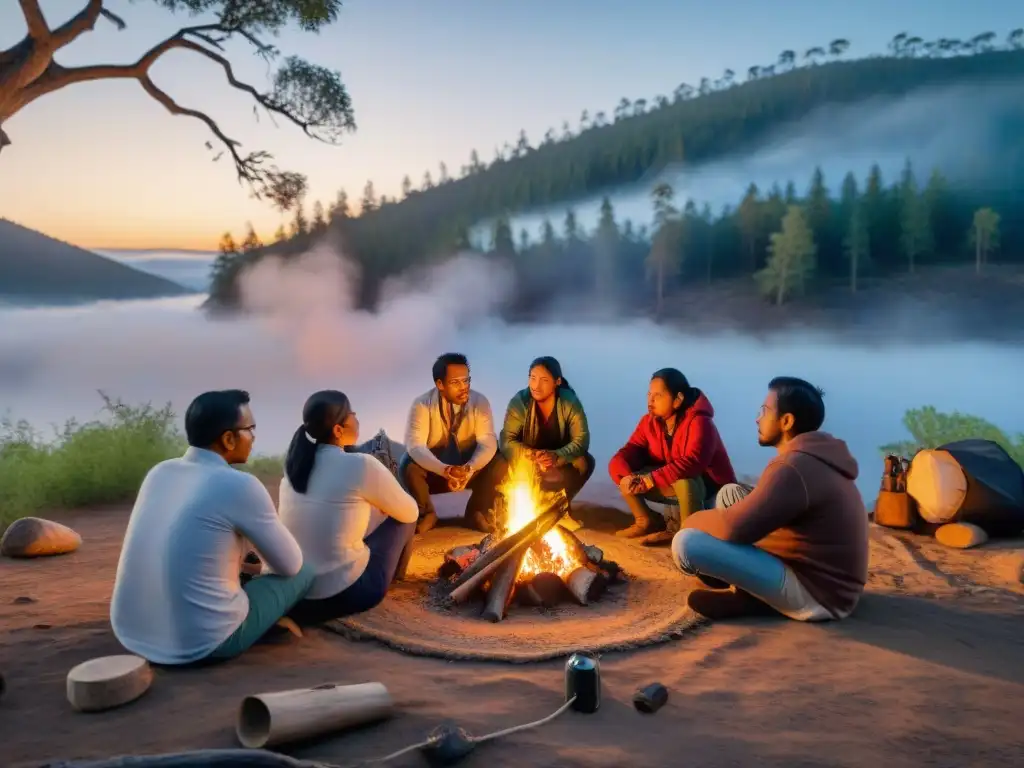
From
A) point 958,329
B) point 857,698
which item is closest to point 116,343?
point 857,698

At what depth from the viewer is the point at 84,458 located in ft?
25.2

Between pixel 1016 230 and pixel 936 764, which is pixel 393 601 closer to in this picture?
pixel 936 764

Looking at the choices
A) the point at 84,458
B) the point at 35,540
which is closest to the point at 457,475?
the point at 35,540

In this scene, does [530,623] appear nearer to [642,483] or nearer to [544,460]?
[642,483]

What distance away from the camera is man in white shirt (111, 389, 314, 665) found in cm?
326

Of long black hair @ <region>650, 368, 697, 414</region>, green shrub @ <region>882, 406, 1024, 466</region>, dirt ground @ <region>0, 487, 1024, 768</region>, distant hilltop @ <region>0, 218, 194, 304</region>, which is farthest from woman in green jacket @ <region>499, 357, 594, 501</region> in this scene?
distant hilltop @ <region>0, 218, 194, 304</region>

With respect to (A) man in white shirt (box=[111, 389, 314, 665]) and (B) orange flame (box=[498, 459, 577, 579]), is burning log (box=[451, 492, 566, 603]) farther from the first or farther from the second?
(A) man in white shirt (box=[111, 389, 314, 665])

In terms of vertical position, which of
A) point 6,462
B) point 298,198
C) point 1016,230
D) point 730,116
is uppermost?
point 730,116

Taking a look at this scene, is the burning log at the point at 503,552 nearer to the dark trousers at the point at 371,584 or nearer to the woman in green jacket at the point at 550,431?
the dark trousers at the point at 371,584

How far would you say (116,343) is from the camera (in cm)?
1022

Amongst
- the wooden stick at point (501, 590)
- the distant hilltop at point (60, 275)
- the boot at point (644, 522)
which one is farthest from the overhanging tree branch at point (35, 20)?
the boot at point (644, 522)

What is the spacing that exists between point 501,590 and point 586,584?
530mm

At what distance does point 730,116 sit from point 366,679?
9.21 metres

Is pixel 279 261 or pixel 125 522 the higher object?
pixel 279 261
